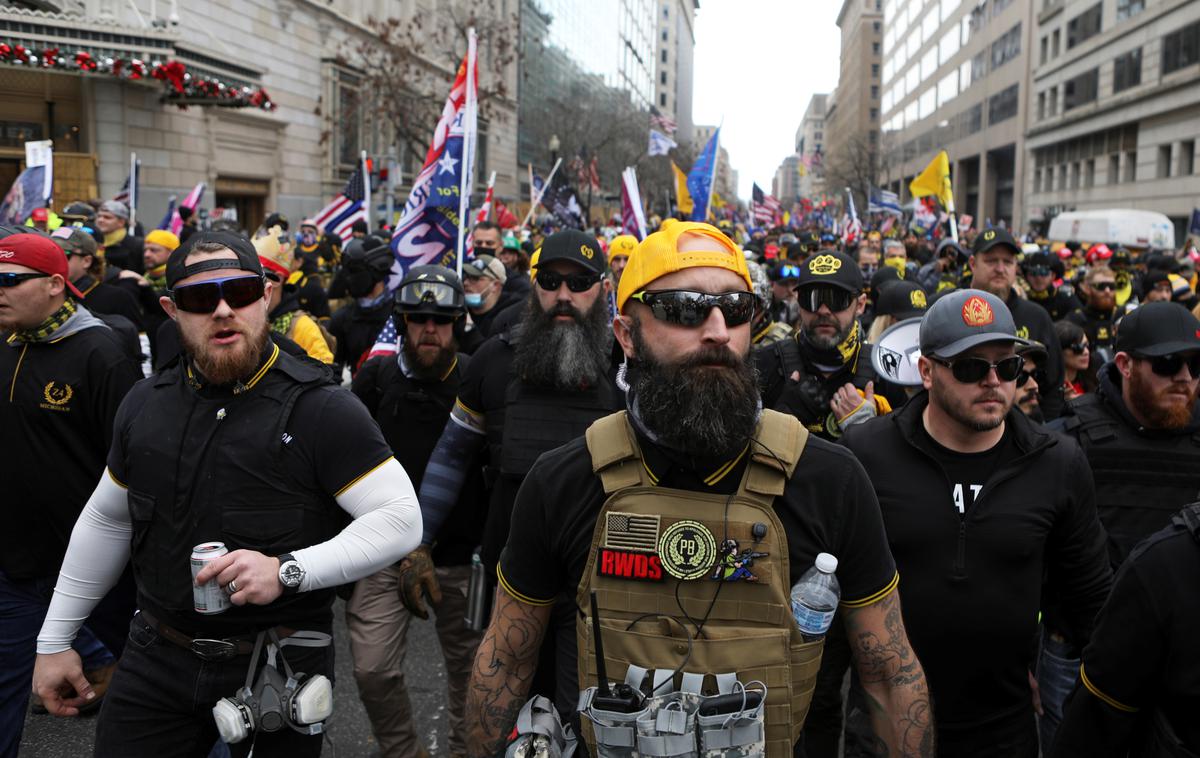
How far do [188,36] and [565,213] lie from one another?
426 inches

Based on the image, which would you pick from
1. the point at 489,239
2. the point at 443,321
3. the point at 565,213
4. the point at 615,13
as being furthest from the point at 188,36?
the point at 615,13

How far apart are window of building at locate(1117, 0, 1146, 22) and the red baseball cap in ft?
162

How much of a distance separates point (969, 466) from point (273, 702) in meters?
2.32

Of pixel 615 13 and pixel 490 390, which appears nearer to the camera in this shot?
pixel 490 390

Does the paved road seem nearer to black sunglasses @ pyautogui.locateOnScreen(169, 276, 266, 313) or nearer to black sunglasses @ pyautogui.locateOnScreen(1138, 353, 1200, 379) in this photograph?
black sunglasses @ pyautogui.locateOnScreen(169, 276, 266, 313)

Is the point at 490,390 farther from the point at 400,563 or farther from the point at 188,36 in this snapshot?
the point at 188,36

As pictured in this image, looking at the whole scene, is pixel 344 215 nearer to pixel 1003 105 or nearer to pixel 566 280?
pixel 566 280

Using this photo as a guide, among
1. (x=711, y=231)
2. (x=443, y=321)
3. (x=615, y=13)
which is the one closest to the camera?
(x=711, y=231)

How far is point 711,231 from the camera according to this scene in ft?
7.99

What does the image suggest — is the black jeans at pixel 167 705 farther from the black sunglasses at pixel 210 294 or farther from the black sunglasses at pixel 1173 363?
the black sunglasses at pixel 1173 363

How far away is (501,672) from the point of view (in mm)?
2443

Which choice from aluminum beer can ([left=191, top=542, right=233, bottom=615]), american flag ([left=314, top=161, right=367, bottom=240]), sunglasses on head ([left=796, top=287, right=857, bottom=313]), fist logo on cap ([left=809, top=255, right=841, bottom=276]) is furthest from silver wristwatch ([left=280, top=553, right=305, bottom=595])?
american flag ([left=314, top=161, right=367, bottom=240])

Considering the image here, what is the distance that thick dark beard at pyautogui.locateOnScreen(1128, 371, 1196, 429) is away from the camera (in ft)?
11.8

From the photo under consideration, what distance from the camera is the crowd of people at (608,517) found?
7.10ft
